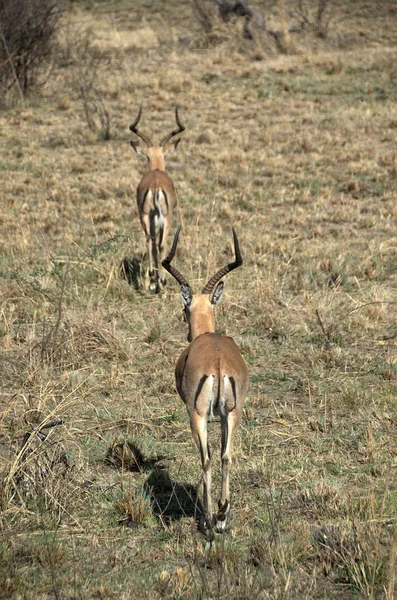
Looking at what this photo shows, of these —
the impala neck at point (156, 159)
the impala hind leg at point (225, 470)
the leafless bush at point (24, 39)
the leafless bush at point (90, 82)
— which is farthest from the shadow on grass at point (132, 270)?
the leafless bush at point (24, 39)

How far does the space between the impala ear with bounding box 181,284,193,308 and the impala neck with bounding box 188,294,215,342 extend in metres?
0.03

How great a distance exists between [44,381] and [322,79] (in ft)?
47.3

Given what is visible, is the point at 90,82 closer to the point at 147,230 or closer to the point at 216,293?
the point at 147,230

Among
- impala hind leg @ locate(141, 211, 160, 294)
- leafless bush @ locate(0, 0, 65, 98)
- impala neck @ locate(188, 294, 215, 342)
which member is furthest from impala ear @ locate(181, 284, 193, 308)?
leafless bush @ locate(0, 0, 65, 98)

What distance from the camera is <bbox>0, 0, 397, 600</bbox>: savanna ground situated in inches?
186

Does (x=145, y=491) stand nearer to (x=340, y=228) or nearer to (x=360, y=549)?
(x=360, y=549)

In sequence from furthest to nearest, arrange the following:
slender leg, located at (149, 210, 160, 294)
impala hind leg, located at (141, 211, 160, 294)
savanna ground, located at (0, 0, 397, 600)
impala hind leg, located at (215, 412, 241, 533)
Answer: impala hind leg, located at (141, 211, 160, 294) → slender leg, located at (149, 210, 160, 294) → impala hind leg, located at (215, 412, 241, 533) → savanna ground, located at (0, 0, 397, 600)

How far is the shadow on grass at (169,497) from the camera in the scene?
5.32 metres

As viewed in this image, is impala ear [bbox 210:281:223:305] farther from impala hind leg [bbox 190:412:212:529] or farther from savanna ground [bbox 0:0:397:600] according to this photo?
impala hind leg [bbox 190:412:212:529]

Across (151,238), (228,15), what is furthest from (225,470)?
(228,15)

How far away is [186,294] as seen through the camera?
→ 6.02 m

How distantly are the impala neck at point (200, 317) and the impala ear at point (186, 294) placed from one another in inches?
1.3

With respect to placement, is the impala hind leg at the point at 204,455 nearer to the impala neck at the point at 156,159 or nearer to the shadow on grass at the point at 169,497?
the shadow on grass at the point at 169,497

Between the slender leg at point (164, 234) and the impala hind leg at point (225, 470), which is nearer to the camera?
the impala hind leg at point (225, 470)
